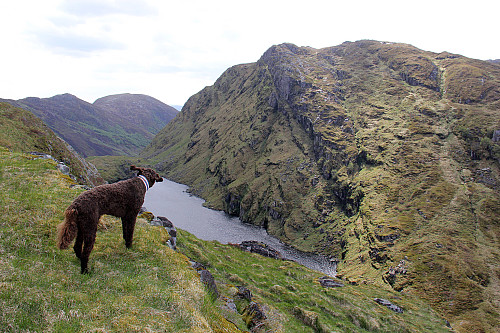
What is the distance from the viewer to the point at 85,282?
1011cm

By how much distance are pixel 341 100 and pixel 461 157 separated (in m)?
84.8

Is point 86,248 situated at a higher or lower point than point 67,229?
lower

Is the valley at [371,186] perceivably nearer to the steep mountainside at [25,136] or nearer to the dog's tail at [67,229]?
the steep mountainside at [25,136]

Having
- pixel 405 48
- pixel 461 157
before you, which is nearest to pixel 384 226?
pixel 461 157

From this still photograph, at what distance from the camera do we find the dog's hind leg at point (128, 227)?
13.7 metres

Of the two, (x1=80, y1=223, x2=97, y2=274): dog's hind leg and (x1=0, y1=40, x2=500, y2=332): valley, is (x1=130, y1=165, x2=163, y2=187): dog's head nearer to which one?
(x1=0, y1=40, x2=500, y2=332): valley

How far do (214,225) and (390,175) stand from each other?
84.1 meters

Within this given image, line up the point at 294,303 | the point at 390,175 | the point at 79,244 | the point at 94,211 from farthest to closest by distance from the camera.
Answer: the point at 390,175, the point at 294,303, the point at 94,211, the point at 79,244

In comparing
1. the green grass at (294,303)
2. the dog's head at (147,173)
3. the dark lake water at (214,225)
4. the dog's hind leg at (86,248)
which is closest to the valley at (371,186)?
the green grass at (294,303)

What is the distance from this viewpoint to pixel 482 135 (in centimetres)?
9825

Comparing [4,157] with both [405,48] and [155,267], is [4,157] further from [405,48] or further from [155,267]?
[405,48]

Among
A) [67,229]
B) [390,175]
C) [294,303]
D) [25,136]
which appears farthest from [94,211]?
[390,175]

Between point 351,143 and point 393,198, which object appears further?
point 351,143

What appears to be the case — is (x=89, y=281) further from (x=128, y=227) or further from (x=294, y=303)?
(x=294, y=303)
